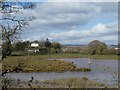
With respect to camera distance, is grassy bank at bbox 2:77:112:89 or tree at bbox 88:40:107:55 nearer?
grassy bank at bbox 2:77:112:89

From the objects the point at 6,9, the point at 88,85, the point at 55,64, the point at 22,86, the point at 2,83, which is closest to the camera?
the point at 6,9

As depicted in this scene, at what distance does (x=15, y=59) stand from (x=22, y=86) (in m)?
7.87

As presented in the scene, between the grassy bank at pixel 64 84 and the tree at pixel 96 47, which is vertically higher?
the tree at pixel 96 47

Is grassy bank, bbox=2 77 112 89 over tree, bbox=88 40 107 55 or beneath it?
beneath

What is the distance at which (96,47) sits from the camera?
75.2 ft

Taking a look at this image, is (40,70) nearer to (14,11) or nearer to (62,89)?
(62,89)

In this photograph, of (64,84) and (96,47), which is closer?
(64,84)

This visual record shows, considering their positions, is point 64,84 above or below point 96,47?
below

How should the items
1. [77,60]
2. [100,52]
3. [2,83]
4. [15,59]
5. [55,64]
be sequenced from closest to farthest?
[2,83], [15,59], [100,52], [55,64], [77,60]

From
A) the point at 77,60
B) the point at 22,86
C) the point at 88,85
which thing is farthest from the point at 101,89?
the point at 77,60

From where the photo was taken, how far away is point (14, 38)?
5.94 metres

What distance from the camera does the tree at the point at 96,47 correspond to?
20.8 metres

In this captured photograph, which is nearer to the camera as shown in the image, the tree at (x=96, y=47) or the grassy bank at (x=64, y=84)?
the grassy bank at (x=64, y=84)

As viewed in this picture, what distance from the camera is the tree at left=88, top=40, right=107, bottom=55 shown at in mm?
20806
